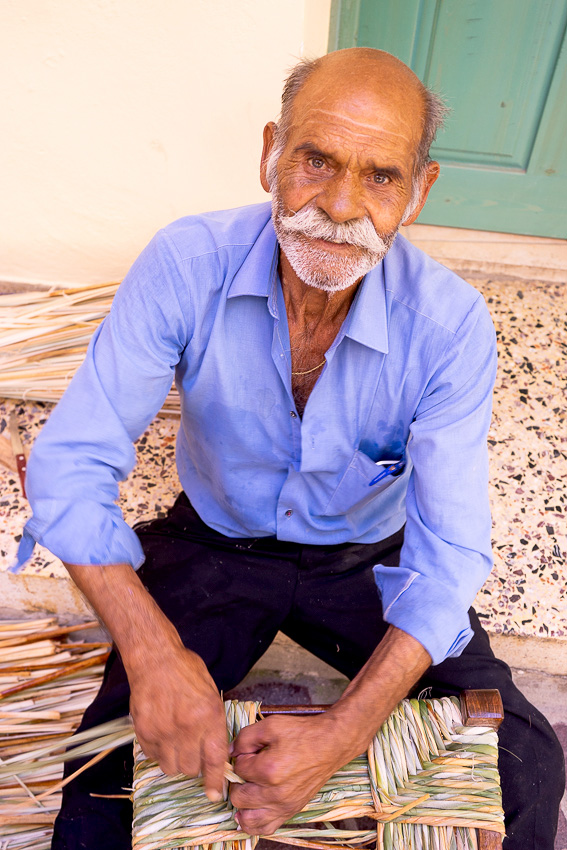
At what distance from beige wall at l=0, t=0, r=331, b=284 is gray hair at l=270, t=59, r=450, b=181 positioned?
0.70 meters

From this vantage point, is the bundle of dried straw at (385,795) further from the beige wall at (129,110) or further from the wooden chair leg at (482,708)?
the beige wall at (129,110)

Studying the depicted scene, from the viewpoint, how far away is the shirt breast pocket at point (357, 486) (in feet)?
4.68

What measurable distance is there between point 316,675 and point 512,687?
2.37 ft

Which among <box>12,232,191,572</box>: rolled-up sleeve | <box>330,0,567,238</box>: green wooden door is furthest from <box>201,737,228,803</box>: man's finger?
<box>330,0,567,238</box>: green wooden door

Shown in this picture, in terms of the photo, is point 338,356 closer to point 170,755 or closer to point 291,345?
point 291,345

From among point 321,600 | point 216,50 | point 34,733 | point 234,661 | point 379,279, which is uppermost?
point 216,50

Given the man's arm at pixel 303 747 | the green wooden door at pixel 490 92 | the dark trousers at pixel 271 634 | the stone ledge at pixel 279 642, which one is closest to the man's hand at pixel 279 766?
the man's arm at pixel 303 747

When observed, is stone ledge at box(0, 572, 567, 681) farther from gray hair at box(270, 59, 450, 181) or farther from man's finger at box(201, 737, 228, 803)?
gray hair at box(270, 59, 450, 181)

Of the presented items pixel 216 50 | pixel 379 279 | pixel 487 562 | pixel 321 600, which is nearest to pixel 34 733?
pixel 321 600

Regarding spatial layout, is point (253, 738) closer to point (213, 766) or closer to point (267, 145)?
point (213, 766)

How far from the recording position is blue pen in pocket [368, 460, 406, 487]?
4.70 feet

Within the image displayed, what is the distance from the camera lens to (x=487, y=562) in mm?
1269

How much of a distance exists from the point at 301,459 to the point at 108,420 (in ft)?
1.31

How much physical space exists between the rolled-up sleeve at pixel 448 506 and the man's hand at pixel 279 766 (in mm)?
243
